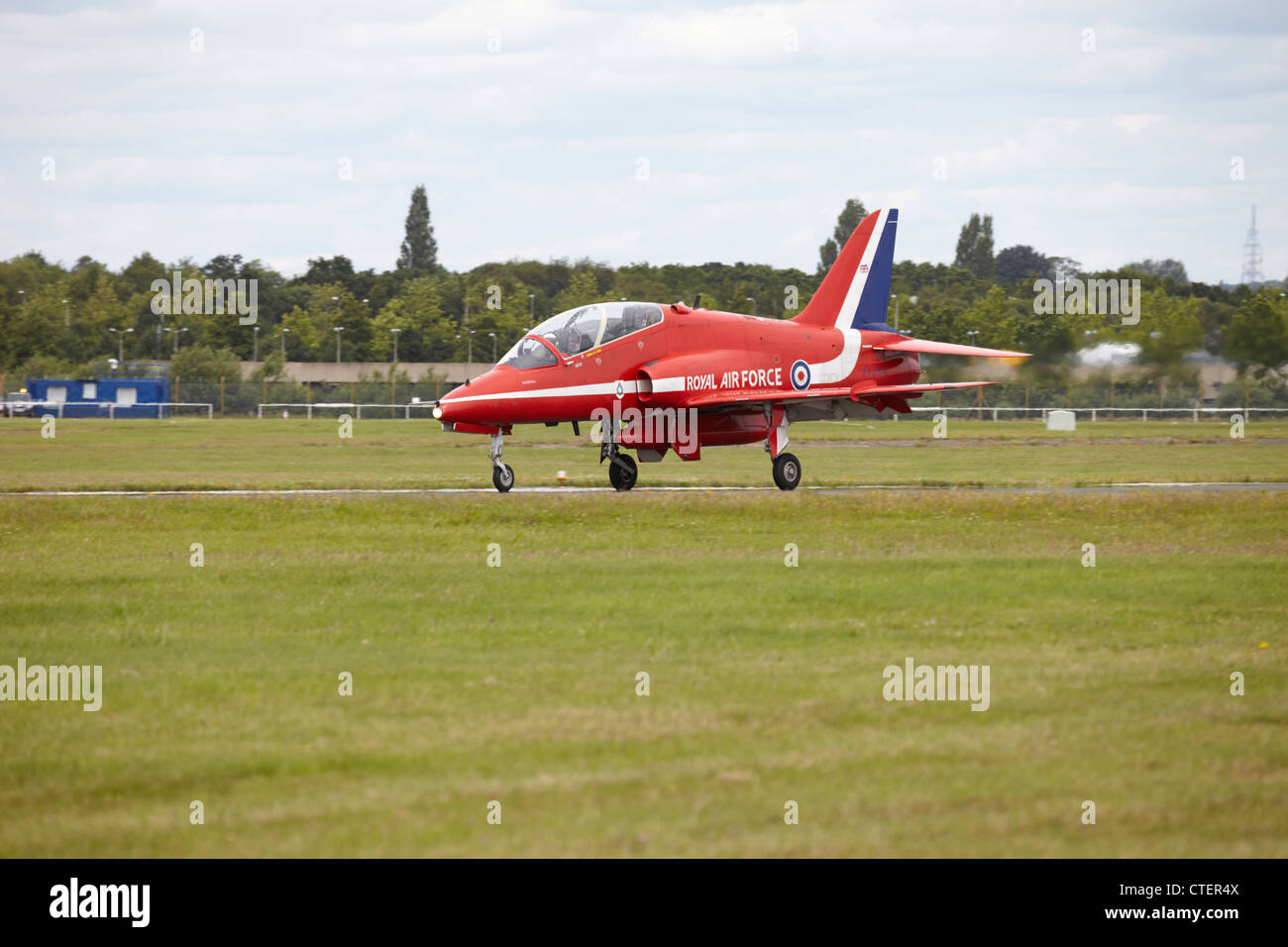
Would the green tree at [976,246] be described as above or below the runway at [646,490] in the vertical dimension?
above

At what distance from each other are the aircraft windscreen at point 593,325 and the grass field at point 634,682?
4037 millimetres

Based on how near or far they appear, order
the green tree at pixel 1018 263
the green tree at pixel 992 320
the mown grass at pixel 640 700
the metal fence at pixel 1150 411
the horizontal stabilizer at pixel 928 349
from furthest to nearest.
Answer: the green tree at pixel 1018 263, the green tree at pixel 992 320, the metal fence at pixel 1150 411, the horizontal stabilizer at pixel 928 349, the mown grass at pixel 640 700

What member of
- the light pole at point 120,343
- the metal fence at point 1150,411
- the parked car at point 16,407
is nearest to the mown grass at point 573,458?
the metal fence at point 1150,411

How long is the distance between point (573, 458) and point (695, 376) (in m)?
16.1

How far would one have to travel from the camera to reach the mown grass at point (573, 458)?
3084cm

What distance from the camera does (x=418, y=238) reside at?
572ft

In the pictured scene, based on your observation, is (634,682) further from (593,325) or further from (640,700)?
(593,325)

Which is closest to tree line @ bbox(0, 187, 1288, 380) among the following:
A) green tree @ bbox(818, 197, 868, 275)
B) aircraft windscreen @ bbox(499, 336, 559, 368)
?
green tree @ bbox(818, 197, 868, 275)

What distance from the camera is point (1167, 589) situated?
14.4 metres

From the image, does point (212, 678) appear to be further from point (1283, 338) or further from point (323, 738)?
point (1283, 338)

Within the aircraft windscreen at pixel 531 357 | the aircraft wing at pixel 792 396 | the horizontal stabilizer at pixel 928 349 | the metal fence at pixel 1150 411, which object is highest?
the horizontal stabilizer at pixel 928 349

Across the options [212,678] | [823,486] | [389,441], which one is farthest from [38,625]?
[389,441]

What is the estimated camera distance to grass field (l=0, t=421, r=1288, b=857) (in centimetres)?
695

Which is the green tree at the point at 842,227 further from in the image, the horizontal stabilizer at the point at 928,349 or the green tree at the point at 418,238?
the horizontal stabilizer at the point at 928,349
